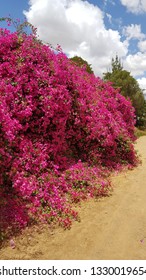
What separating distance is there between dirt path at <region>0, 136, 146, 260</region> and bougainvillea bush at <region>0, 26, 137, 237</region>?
45 centimetres

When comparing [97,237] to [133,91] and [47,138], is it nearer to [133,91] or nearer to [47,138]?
[47,138]

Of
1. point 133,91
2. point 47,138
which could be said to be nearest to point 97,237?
point 47,138

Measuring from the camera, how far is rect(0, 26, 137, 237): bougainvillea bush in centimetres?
790

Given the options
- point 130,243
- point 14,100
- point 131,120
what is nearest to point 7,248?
point 130,243

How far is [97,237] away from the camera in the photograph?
22.6ft

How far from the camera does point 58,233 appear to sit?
704 cm

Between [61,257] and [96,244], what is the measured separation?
35.5 inches

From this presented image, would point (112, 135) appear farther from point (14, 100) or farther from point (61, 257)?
point (61, 257)

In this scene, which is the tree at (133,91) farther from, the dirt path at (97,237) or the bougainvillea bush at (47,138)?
the dirt path at (97,237)

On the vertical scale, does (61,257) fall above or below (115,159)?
below

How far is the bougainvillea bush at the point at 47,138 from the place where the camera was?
7898 millimetres

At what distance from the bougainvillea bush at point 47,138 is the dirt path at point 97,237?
45 cm

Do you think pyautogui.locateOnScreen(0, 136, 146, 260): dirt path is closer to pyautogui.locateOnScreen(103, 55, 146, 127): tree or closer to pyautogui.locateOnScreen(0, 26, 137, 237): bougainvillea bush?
pyautogui.locateOnScreen(0, 26, 137, 237): bougainvillea bush

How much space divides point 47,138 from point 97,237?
4103 mm
